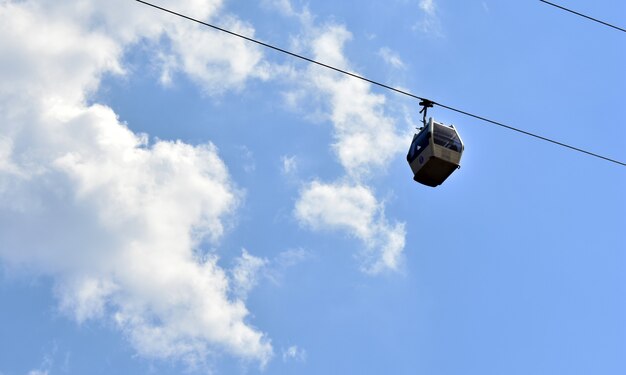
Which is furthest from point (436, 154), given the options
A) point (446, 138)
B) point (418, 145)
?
point (418, 145)

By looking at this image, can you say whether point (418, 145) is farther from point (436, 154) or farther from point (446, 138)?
point (436, 154)

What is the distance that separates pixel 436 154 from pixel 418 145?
5.77 feet

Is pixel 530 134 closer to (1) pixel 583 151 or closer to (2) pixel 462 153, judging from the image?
(1) pixel 583 151

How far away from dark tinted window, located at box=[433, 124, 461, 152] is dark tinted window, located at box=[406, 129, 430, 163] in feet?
1.33

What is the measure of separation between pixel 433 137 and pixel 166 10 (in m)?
13.9

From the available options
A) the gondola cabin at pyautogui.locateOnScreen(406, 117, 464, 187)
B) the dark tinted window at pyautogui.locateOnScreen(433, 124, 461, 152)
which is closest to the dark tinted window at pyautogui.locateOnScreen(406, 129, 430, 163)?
the gondola cabin at pyautogui.locateOnScreen(406, 117, 464, 187)

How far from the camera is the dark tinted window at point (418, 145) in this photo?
35000 mm

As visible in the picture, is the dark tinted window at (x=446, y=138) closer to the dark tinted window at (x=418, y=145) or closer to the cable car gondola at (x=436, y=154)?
the cable car gondola at (x=436, y=154)

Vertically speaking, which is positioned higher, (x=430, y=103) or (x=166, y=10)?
(x=430, y=103)

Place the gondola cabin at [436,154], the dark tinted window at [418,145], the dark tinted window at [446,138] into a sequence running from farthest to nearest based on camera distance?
the dark tinted window at [418,145] → the dark tinted window at [446,138] → the gondola cabin at [436,154]

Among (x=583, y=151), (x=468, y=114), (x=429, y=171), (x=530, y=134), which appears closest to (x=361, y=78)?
(x=468, y=114)

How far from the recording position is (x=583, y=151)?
27516mm

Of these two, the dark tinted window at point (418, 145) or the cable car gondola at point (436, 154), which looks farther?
the dark tinted window at point (418, 145)

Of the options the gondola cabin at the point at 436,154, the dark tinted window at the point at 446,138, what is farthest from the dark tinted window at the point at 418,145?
the dark tinted window at the point at 446,138
